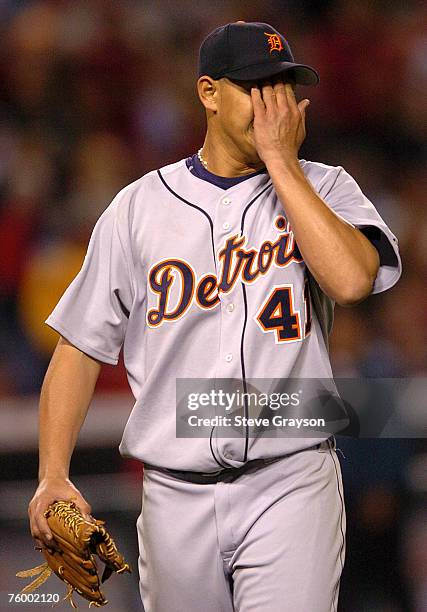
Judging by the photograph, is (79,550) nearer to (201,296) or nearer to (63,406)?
(63,406)

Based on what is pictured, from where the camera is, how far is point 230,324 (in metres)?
1.40

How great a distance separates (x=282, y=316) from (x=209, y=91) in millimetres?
390

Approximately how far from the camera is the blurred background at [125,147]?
99.0 inches

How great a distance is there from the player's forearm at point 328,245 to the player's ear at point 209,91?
244 mm

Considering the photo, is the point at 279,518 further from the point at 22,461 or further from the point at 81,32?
the point at 81,32

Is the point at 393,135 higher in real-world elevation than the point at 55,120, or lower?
lower

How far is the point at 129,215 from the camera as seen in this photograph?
4.91ft

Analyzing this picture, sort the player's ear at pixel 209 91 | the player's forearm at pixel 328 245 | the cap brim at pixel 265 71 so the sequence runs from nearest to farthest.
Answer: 1. the player's forearm at pixel 328 245
2. the cap brim at pixel 265 71
3. the player's ear at pixel 209 91

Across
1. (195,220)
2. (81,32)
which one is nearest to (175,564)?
(195,220)

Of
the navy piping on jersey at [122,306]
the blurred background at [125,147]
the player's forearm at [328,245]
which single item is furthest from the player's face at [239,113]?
the blurred background at [125,147]

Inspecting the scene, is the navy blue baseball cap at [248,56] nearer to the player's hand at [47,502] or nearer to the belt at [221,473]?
the belt at [221,473]

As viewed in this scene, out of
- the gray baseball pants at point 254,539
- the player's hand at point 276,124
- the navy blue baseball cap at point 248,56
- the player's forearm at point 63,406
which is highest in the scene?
the navy blue baseball cap at point 248,56

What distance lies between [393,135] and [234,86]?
1544 mm

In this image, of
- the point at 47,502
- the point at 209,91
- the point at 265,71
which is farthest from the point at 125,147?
the point at 47,502
